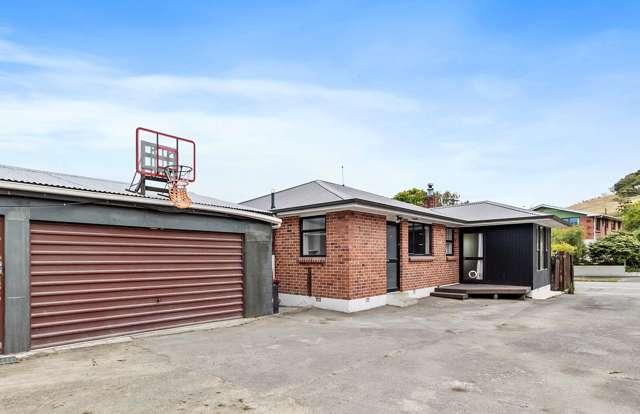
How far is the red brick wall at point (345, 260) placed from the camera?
10.6 meters

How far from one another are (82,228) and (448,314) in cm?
872

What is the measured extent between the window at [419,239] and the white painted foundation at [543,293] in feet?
13.3

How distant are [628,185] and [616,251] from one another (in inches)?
2953

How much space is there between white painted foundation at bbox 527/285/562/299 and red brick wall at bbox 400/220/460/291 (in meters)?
2.77

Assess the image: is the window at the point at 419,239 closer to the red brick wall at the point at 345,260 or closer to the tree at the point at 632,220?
the red brick wall at the point at 345,260

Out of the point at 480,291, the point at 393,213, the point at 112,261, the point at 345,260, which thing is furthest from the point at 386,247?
the point at 112,261

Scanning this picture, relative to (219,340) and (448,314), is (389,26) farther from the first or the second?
(219,340)

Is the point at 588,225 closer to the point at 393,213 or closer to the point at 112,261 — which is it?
the point at 393,213

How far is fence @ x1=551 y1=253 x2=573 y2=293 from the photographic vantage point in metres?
17.0

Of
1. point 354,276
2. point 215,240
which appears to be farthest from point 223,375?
point 354,276

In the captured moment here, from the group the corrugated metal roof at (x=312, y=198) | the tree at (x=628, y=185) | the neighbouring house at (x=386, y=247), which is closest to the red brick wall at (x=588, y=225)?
the neighbouring house at (x=386, y=247)

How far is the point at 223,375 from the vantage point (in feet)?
16.6

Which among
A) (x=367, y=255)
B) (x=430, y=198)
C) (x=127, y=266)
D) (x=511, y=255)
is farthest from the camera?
(x=430, y=198)

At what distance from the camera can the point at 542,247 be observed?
16391 mm
